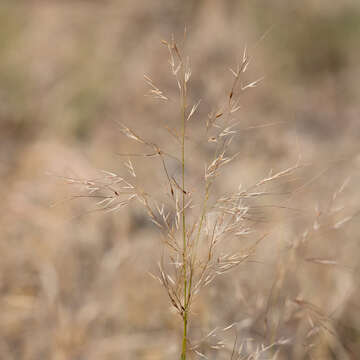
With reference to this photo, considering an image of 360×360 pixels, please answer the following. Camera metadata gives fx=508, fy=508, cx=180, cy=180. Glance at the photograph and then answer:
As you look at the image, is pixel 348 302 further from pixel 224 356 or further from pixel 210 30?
pixel 210 30

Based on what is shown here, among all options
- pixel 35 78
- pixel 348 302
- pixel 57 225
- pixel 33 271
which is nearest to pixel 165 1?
pixel 35 78

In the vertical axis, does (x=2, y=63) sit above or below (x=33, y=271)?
above

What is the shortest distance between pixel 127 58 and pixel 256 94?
109 cm

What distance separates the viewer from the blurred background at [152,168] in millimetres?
1721

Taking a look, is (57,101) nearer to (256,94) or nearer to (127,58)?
(127,58)

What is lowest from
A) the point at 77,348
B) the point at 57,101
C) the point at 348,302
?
the point at 77,348

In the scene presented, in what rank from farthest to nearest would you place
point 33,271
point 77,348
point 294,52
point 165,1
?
point 165,1
point 294,52
point 33,271
point 77,348

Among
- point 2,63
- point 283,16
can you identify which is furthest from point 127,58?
point 283,16

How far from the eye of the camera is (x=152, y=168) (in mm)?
2865

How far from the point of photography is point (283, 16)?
3893 mm

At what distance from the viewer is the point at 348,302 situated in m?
1.84

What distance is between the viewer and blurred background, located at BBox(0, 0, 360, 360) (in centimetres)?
172

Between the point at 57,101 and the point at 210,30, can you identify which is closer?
the point at 57,101

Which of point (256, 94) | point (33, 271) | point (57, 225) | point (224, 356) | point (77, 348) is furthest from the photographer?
point (256, 94)
